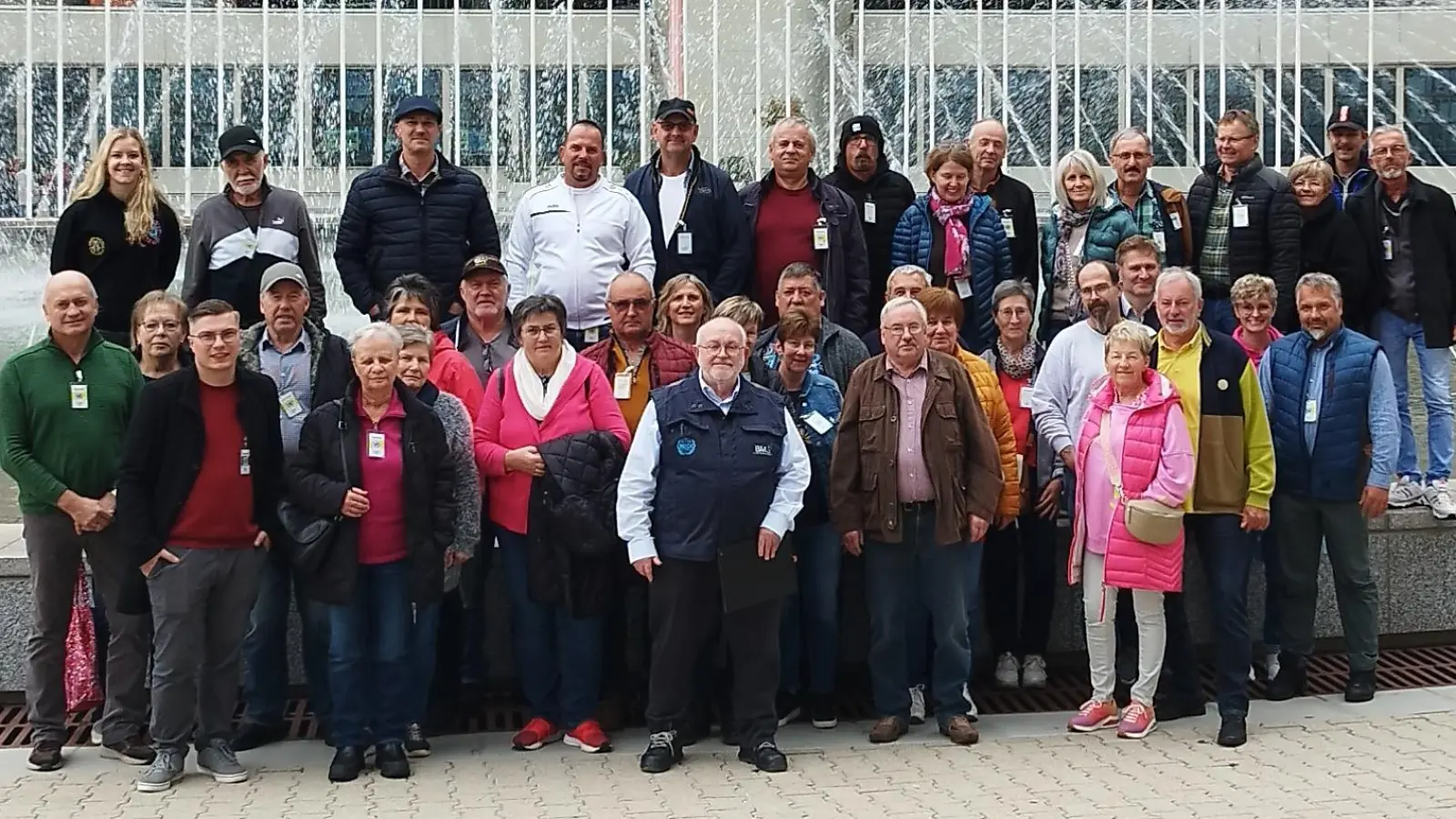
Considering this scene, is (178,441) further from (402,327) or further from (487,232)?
(487,232)

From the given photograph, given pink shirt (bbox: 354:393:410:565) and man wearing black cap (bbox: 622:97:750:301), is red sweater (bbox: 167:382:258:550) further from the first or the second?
man wearing black cap (bbox: 622:97:750:301)

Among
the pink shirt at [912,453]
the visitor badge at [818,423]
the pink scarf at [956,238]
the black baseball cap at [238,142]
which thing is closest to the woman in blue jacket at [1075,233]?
the pink scarf at [956,238]

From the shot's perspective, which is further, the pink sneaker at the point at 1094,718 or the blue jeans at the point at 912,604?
the pink sneaker at the point at 1094,718

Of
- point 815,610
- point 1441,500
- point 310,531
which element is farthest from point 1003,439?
point 310,531

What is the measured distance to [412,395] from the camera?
19.6 ft

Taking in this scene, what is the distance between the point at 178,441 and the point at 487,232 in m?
2.11

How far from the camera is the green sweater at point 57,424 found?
5.88 meters

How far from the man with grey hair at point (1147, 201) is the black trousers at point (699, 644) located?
10.0 ft

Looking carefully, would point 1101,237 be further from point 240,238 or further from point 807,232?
point 240,238

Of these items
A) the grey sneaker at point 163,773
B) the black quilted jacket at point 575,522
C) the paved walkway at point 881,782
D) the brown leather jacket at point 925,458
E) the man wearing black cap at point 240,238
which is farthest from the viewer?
the man wearing black cap at point 240,238

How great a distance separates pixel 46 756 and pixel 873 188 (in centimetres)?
468

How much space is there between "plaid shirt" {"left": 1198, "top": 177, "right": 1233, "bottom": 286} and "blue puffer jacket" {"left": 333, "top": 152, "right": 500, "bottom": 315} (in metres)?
3.68

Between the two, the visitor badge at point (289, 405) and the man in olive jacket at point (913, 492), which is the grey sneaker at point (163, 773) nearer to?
the visitor badge at point (289, 405)

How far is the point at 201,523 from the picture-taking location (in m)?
5.77
